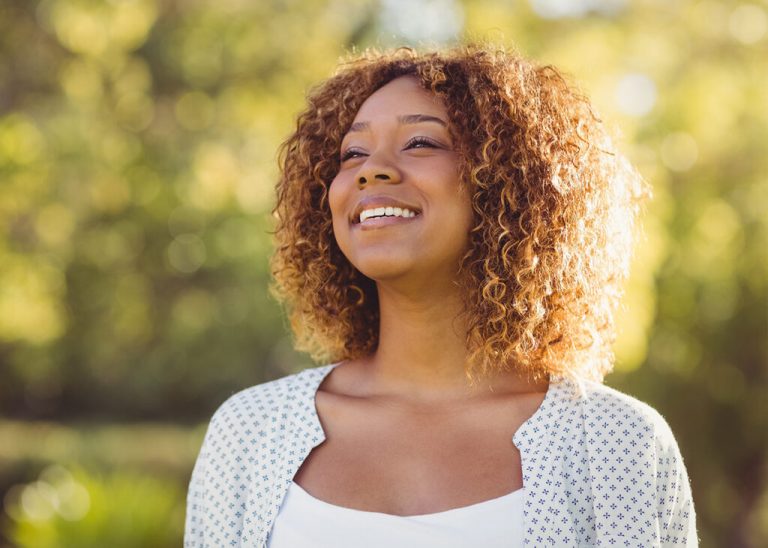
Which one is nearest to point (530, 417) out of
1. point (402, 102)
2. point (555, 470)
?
point (555, 470)

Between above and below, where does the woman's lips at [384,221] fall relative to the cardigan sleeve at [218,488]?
above

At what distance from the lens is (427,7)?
7660 mm

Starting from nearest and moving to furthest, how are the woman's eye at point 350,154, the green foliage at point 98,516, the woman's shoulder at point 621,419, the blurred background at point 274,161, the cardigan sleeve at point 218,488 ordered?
the woman's shoulder at point 621,419, the cardigan sleeve at point 218,488, the woman's eye at point 350,154, the green foliage at point 98,516, the blurred background at point 274,161

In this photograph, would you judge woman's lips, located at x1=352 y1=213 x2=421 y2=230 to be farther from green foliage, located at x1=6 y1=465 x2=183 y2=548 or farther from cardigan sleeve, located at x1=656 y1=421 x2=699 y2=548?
green foliage, located at x1=6 y1=465 x2=183 y2=548

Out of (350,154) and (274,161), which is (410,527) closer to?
(350,154)

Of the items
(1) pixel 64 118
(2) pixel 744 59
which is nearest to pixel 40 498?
(1) pixel 64 118

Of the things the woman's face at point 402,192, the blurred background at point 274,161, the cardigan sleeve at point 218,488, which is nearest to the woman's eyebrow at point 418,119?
the woman's face at point 402,192

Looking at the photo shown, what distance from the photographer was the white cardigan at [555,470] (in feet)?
7.02

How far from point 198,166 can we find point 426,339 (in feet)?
23.0

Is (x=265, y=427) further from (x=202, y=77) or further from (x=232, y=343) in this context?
(x=232, y=343)

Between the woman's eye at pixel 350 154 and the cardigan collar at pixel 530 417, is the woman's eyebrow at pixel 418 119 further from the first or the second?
the cardigan collar at pixel 530 417

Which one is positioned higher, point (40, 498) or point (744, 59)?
point (744, 59)

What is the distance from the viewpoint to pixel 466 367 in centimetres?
243

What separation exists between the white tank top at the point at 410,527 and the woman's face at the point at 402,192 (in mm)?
567
